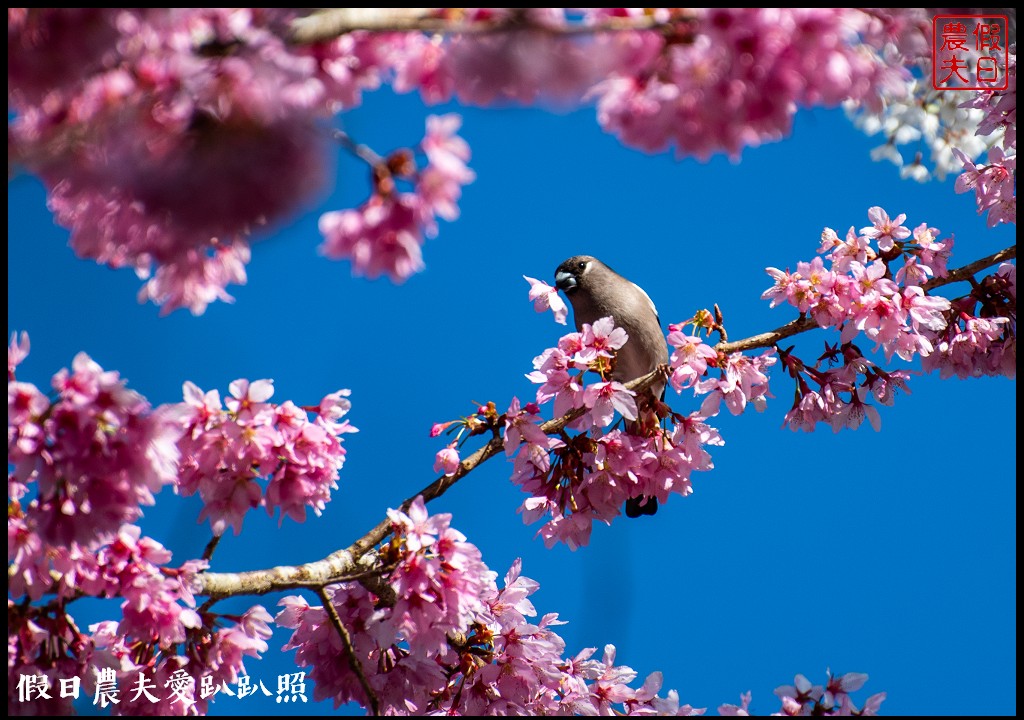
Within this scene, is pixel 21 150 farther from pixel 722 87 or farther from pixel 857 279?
pixel 857 279

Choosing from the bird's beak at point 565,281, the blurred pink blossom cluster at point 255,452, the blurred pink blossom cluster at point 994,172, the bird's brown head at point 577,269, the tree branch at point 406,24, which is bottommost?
the blurred pink blossom cluster at point 255,452

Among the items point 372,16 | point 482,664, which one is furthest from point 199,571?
point 372,16

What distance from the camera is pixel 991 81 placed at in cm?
296

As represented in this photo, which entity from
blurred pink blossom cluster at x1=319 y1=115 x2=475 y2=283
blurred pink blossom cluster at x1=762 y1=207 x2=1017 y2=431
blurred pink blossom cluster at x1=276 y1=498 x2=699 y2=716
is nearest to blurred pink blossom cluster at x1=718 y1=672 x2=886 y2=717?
blurred pink blossom cluster at x1=276 y1=498 x2=699 y2=716

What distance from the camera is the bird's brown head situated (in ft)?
13.9

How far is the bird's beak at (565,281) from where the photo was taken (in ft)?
13.2

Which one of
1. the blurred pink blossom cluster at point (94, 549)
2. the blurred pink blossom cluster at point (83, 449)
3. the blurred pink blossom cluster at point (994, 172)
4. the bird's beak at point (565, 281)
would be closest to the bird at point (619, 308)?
the bird's beak at point (565, 281)

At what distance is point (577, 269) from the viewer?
→ 169 inches

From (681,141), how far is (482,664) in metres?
1.76

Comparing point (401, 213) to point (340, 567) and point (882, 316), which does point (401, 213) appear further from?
point (882, 316)

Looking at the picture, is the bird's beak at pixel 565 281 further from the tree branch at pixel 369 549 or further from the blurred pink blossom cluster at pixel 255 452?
the blurred pink blossom cluster at pixel 255 452

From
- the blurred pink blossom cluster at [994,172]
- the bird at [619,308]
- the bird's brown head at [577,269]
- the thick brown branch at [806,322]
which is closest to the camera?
the thick brown branch at [806,322]

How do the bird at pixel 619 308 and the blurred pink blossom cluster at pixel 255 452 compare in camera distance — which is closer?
the blurred pink blossom cluster at pixel 255 452

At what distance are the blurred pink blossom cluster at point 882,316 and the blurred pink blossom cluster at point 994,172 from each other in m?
0.27
